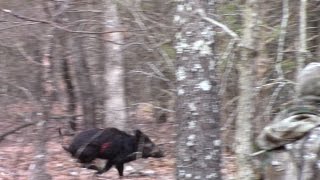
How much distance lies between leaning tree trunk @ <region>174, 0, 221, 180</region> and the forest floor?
3710 millimetres

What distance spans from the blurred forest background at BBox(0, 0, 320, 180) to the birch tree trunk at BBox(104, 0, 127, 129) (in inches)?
0.9

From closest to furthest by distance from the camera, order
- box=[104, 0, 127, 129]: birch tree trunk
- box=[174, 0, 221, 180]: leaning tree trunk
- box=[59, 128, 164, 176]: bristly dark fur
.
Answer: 1. box=[174, 0, 221, 180]: leaning tree trunk
2. box=[59, 128, 164, 176]: bristly dark fur
3. box=[104, 0, 127, 129]: birch tree trunk

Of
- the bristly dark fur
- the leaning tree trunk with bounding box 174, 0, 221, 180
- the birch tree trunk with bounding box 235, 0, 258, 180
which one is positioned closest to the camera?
the birch tree trunk with bounding box 235, 0, 258, 180

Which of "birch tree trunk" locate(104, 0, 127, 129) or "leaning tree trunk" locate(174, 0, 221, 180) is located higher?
"leaning tree trunk" locate(174, 0, 221, 180)

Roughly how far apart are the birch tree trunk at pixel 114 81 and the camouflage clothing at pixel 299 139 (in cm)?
687

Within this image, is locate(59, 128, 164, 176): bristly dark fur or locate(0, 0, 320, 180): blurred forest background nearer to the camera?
locate(0, 0, 320, 180): blurred forest background

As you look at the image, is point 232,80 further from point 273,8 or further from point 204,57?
point 204,57

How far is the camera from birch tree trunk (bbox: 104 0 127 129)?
1226cm

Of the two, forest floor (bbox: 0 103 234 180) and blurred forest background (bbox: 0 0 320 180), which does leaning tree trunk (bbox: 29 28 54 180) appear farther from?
forest floor (bbox: 0 103 234 180)

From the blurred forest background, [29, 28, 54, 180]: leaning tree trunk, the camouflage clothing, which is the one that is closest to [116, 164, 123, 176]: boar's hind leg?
the blurred forest background

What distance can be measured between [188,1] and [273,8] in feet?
14.2

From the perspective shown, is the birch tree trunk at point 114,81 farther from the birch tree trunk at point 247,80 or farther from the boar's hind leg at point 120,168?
the birch tree trunk at point 247,80

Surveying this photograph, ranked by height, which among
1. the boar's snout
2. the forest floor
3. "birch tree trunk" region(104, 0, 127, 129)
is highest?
"birch tree trunk" region(104, 0, 127, 129)

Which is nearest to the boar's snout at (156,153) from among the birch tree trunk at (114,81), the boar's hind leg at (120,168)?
the boar's hind leg at (120,168)
